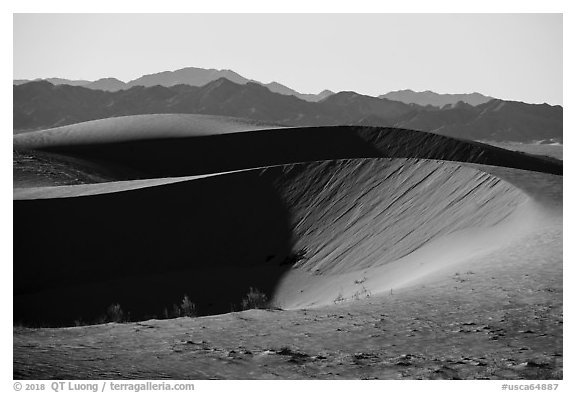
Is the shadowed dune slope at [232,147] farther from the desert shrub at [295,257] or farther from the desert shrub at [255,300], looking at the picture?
the desert shrub at [255,300]

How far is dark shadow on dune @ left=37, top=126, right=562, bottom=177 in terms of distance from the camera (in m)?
42.6

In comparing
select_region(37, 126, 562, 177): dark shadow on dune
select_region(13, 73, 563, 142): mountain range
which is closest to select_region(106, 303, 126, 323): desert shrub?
select_region(37, 126, 562, 177): dark shadow on dune

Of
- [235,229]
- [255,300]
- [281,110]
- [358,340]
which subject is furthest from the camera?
[281,110]

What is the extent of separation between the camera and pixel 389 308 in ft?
33.8

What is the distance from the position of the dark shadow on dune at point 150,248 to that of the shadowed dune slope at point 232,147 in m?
19.0

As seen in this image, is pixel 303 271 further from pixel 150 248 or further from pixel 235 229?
pixel 150 248

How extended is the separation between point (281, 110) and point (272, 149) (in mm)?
81066

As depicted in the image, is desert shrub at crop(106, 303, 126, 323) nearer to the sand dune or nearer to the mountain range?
the sand dune

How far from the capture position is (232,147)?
4722cm

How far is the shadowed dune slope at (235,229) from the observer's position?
670 inches

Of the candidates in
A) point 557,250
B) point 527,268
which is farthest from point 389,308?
point 557,250

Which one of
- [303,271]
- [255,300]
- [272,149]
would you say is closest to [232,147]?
[272,149]

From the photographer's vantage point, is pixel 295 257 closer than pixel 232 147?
Yes
